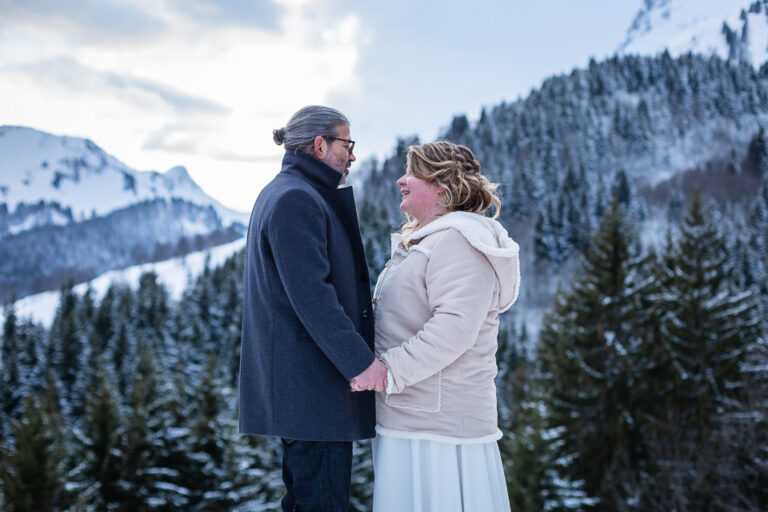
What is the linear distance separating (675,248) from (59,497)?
25381 millimetres

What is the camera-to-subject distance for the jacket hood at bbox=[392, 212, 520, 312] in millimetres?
2664

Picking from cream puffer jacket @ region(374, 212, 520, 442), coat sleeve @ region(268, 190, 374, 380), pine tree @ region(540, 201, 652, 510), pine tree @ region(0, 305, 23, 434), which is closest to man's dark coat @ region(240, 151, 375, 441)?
coat sleeve @ region(268, 190, 374, 380)

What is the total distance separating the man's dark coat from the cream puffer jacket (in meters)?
0.15

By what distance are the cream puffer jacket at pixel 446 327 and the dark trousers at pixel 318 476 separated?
0.29 meters

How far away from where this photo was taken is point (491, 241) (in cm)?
272

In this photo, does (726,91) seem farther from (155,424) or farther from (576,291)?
(155,424)

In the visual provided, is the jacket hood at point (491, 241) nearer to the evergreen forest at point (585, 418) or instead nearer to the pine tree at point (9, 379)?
the evergreen forest at point (585, 418)

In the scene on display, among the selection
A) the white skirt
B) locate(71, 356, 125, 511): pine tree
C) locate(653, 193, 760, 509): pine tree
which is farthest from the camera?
locate(653, 193, 760, 509): pine tree

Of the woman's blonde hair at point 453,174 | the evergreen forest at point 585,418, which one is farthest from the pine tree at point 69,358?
the woman's blonde hair at point 453,174

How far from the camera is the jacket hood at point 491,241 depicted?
266cm

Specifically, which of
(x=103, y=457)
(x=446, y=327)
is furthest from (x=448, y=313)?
(x=103, y=457)

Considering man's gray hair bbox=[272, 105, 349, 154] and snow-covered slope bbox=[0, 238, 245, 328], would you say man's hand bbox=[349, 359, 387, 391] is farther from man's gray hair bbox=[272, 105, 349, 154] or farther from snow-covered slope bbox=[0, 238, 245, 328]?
snow-covered slope bbox=[0, 238, 245, 328]

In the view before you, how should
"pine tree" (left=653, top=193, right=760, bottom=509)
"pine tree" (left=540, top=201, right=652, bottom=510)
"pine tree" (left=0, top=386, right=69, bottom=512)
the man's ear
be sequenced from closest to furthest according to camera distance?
the man's ear < "pine tree" (left=0, top=386, right=69, bottom=512) < "pine tree" (left=653, top=193, right=760, bottom=509) < "pine tree" (left=540, top=201, right=652, bottom=510)

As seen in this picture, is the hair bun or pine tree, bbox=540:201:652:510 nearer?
the hair bun
